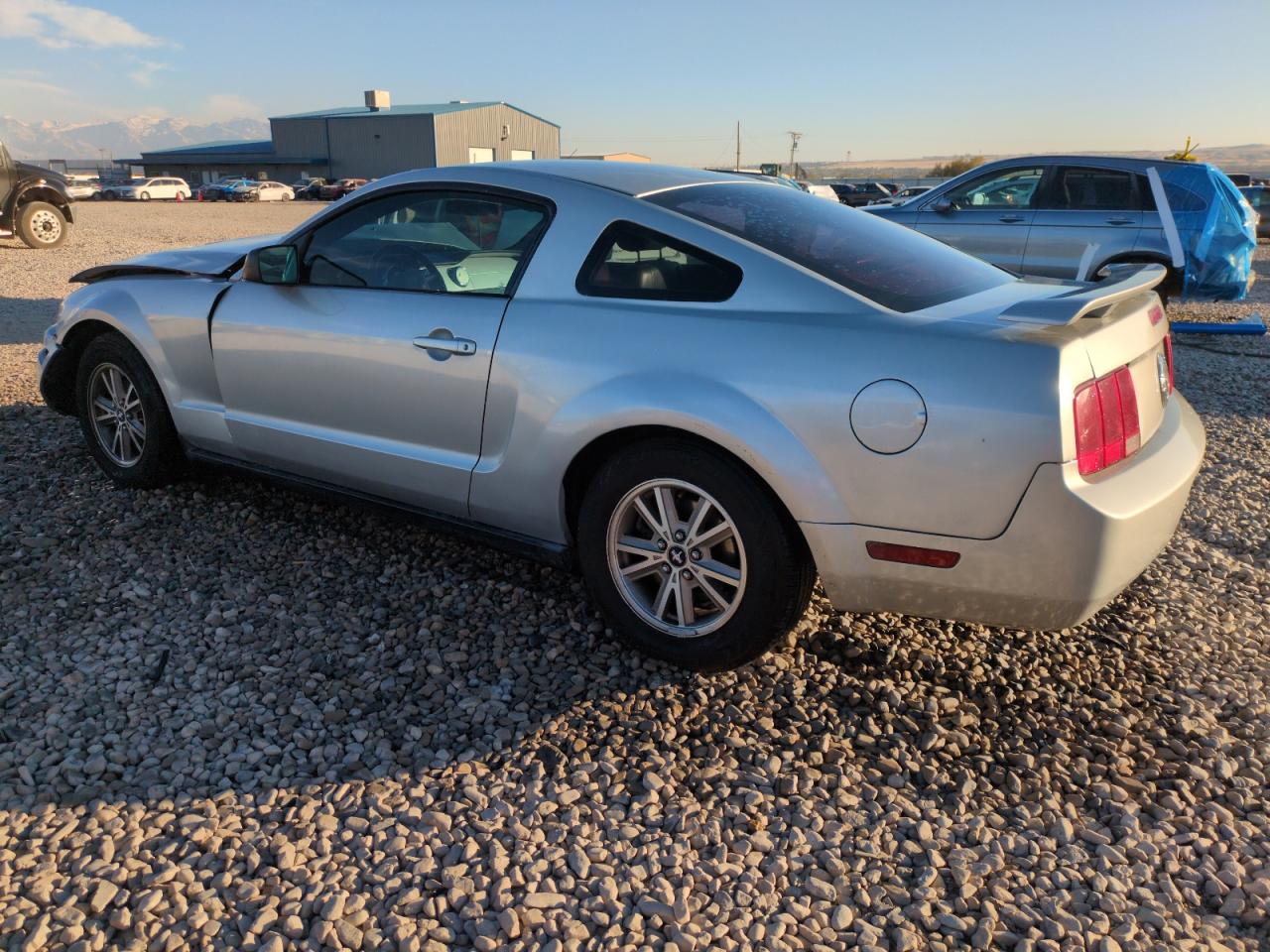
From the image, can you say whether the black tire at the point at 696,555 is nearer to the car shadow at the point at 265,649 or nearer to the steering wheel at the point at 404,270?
the car shadow at the point at 265,649

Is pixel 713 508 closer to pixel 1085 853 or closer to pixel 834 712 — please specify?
pixel 834 712

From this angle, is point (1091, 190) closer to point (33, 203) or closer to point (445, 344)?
point (445, 344)

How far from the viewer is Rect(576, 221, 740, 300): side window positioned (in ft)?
9.59

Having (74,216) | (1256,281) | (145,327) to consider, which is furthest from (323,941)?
(74,216)

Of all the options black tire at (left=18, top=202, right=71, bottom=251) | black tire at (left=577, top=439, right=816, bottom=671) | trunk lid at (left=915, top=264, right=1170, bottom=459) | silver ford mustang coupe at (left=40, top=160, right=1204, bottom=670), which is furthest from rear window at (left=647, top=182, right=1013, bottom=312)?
black tire at (left=18, top=202, right=71, bottom=251)

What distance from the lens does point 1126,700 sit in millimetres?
3016

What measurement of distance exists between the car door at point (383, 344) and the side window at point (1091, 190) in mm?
7665

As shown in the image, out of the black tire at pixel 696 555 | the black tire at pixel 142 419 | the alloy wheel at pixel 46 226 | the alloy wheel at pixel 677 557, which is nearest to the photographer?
the black tire at pixel 696 555

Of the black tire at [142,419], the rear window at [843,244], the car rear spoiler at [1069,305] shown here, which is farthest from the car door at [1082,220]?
the black tire at [142,419]

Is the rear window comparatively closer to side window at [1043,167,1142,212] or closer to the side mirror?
the side mirror

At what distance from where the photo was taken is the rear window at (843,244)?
9.66 feet

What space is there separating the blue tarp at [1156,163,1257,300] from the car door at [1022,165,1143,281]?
0.35m

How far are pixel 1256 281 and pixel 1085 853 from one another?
14.6 metres

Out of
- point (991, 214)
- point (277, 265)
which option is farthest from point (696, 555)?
point (991, 214)
